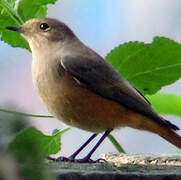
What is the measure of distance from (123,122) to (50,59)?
0.61m

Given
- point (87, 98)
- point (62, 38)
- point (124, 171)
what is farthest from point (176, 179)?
point (62, 38)

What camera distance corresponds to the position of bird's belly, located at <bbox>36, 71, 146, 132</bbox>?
232 cm

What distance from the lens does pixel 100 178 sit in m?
Result: 1.50

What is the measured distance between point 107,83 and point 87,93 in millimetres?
209

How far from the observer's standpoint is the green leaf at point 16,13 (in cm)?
231

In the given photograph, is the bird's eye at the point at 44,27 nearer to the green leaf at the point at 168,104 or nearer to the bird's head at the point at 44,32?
the bird's head at the point at 44,32

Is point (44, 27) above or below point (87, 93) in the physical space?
above

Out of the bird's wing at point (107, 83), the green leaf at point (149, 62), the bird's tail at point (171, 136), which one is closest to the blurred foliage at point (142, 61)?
A: the green leaf at point (149, 62)

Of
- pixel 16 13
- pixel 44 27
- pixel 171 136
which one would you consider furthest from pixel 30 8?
pixel 171 136

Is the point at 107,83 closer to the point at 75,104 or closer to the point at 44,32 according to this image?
the point at 75,104

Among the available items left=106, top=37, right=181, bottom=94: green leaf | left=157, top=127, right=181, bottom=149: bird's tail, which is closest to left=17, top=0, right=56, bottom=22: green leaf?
left=106, top=37, right=181, bottom=94: green leaf

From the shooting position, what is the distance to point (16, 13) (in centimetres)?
237

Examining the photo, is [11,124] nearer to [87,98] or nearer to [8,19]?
[87,98]

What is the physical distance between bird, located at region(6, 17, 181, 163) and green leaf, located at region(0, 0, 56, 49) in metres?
0.05
